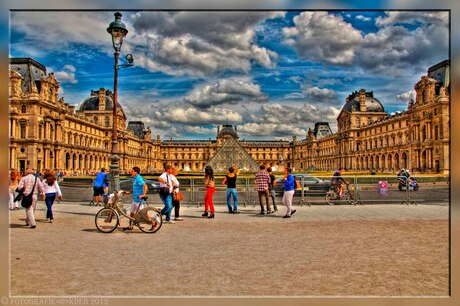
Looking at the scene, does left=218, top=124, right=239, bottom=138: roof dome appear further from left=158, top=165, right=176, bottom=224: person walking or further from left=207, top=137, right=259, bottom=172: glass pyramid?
left=158, top=165, right=176, bottom=224: person walking

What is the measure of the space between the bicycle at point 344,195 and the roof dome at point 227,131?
118 m

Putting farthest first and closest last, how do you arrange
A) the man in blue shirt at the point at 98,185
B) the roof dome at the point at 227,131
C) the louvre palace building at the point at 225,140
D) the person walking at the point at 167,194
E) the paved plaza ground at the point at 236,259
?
the roof dome at the point at 227,131, the louvre palace building at the point at 225,140, the man in blue shirt at the point at 98,185, the person walking at the point at 167,194, the paved plaza ground at the point at 236,259

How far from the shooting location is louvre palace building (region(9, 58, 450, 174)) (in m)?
50.2

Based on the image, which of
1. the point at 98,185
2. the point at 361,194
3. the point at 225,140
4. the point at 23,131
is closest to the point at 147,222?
the point at 98,185

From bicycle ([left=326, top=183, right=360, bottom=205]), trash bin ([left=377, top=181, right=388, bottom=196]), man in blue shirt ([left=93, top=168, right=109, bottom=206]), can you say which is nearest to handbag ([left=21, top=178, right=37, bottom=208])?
man in blue shirt ([left=93, top=168, right=109, bottom=206])

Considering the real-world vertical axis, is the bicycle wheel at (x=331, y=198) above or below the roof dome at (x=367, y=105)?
below

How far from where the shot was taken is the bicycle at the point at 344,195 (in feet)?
52.9

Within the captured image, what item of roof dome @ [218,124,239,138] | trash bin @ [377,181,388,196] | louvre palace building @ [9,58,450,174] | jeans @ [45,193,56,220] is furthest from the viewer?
roof dome @ [218,124,239,138]

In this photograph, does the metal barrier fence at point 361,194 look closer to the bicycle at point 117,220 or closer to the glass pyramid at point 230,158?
the bicycle at point 117,220

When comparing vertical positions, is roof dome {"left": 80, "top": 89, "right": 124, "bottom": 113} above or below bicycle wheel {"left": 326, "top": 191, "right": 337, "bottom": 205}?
above

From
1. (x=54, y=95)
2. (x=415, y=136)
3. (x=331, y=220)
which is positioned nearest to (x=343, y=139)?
(x=415, y=136)

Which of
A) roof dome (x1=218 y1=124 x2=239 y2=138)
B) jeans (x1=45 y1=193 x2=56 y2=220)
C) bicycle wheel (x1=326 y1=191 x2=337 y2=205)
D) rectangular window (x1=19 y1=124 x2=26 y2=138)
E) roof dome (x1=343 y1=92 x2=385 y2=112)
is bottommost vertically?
bicycle wheel (x1=326 y1=191 x2=337 y2=205)

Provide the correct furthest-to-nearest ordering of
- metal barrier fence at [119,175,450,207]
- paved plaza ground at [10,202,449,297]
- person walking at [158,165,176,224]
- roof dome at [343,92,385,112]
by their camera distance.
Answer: roof dome at [343,92,385,112], metal barrier fence at [119,175,450,207], person walking at [158,165,176,224], paved plaza ground at [10,202,449,297]

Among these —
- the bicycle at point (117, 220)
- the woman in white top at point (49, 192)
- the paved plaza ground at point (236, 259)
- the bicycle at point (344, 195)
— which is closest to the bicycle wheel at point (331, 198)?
the bicycle at point (344, 195)
